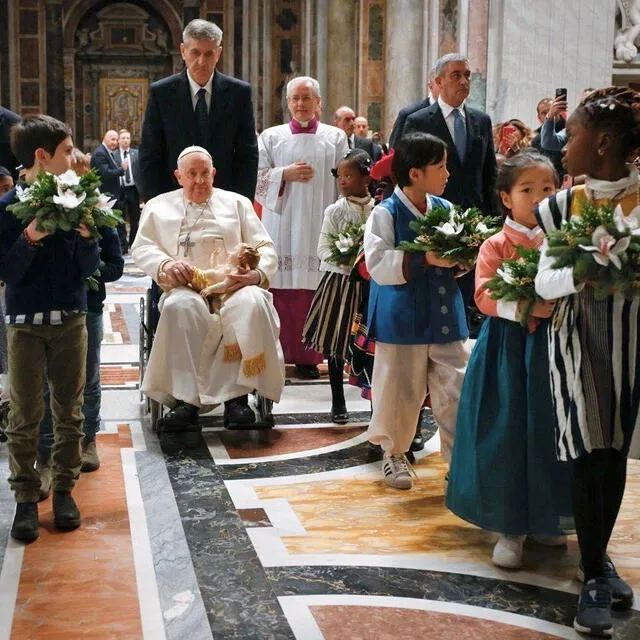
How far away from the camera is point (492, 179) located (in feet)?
20.1

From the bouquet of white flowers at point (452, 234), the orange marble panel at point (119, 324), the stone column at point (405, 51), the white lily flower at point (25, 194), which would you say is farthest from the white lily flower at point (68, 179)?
the stone column at point (405, 51)

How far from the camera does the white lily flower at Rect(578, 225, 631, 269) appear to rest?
3.05 meters

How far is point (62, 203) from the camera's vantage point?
12.9 ft

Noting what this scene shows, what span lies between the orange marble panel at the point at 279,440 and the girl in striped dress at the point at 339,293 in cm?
22

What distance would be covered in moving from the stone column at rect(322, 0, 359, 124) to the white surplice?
12.6 metres

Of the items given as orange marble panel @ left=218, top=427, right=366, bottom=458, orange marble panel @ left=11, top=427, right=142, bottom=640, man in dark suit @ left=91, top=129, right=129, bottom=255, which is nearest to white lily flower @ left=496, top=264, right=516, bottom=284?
orange marble panel @ left=11, top=427, right=142, bottom=640

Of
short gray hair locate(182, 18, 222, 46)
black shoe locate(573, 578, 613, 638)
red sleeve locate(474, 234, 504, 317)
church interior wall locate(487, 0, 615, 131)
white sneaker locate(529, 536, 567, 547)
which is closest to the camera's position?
black shoe locate(573, 578, 613, 638)

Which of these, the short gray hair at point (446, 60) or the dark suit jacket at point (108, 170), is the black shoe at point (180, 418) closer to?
the short gray hair at point (446, 60)

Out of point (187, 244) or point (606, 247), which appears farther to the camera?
point (187, 244)

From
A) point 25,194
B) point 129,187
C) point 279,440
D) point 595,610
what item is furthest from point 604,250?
point 129,187

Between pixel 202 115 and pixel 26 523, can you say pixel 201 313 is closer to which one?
pixel 202 115

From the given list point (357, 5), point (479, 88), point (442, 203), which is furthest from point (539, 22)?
point (442, 203)

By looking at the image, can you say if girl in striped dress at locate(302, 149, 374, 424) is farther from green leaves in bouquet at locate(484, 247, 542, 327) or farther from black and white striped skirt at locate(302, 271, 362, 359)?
green leaves in bouquet at locate(484, 247, 542, 327)

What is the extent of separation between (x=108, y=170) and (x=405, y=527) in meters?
11.9
